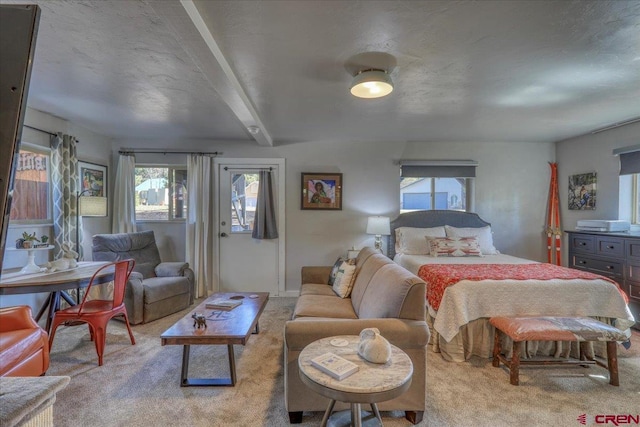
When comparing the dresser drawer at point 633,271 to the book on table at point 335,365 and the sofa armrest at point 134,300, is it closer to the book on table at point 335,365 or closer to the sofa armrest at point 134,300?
the book on table at point 335,365

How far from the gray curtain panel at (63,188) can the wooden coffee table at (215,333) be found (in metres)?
2.20

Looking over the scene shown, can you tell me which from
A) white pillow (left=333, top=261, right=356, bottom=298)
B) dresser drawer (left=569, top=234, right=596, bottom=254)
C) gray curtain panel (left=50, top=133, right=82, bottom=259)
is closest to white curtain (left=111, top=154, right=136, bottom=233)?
gray curtain panel (left=50, top=133, right=82, bottom=259)

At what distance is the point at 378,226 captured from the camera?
425cm

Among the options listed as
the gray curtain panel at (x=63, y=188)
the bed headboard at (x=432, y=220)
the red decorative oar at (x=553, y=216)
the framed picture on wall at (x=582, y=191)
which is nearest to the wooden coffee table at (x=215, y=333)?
the gray curtain panel at (x=63, y=188)

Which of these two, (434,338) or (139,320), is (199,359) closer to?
(139,320)

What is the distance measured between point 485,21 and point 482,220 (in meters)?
3.47

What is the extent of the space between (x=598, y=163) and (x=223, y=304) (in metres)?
5.02

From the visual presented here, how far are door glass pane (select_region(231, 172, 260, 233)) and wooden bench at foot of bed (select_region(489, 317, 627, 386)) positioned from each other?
11.5ft

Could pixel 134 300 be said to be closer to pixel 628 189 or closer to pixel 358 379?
pixel 358 379

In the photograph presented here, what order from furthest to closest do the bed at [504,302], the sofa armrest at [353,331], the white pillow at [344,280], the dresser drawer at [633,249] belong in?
1. the dresser drawer at [633,249]
2. the white pillow at [344,280]
3. the bed at [504,302]
4. the sofa armrest at [353,331]

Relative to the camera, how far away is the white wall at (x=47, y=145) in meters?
3.06

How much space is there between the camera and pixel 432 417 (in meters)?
1.95

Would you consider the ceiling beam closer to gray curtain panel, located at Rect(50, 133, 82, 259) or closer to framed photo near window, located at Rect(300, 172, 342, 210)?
framed photo near window, located at Rect(300, 172, 342, 210)

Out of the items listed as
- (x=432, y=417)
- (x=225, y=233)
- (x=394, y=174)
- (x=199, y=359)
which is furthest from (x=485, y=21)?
(x=225, y=233)
